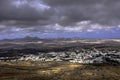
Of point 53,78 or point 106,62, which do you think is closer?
point 53,78

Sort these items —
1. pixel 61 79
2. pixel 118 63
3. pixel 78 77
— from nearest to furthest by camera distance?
pixel 61 79, pixel 78 77, pixel 118 63

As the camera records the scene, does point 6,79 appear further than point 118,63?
No

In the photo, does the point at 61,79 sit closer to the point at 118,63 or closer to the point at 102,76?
the point at 102,76

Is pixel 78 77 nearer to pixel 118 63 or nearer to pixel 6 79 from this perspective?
pixel 6 79

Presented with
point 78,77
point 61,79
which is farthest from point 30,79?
point 78,77

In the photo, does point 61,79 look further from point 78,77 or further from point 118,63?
point 118,63

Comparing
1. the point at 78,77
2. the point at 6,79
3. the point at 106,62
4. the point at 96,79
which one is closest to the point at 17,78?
the point at 6,79

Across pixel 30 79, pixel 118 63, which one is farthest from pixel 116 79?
pixel 118 63

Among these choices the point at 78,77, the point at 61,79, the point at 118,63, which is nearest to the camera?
the point at 61,79
